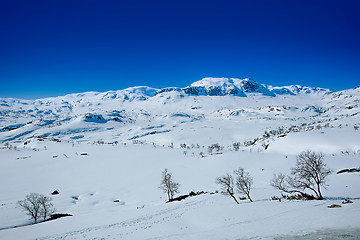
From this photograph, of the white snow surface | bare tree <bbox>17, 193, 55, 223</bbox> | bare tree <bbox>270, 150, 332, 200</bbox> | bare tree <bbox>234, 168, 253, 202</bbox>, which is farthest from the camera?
bare tree <bbox>17, 193, 55, 223</bbox>

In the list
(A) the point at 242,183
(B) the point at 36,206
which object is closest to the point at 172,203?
(A) the point at 242,183

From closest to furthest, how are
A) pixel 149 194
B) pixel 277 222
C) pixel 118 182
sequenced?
pixel 277 222 → pixel 149 194 → pixel 118 182

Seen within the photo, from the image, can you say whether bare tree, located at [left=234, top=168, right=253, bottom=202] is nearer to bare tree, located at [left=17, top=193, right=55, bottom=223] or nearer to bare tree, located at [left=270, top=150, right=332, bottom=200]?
bare tree, located at [left=270, top=150, right=332, bottom=200]

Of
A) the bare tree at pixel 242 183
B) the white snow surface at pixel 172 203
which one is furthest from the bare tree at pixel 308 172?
the bare tree at pixel 242 183

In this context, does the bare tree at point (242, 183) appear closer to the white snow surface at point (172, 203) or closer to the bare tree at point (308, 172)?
the white snow surface at point (172, 203)

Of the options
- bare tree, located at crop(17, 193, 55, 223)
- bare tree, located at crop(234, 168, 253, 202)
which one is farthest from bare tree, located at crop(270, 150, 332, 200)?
bare tree, located at crop(17, 193, 55, 223)

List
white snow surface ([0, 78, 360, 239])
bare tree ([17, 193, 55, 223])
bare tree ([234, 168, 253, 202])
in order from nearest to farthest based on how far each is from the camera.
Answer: white snow surface ([0, 78, 360, 239])
bare tree ([234, 168, 253, 202])
bare tree ([17, 193, 55, 223])

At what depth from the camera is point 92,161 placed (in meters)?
112

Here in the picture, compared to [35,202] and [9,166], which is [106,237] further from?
[9,166]

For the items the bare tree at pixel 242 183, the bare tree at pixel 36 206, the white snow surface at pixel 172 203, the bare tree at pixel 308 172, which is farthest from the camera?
the bare tree at pixel 36 206

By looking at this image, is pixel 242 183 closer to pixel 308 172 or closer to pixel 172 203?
pixel 308 172

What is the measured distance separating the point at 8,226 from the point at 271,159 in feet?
271

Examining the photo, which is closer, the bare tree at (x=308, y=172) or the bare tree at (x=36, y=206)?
the bare tree at (x=308, y=172)

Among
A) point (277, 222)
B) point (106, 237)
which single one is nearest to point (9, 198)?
point (106, 237)
